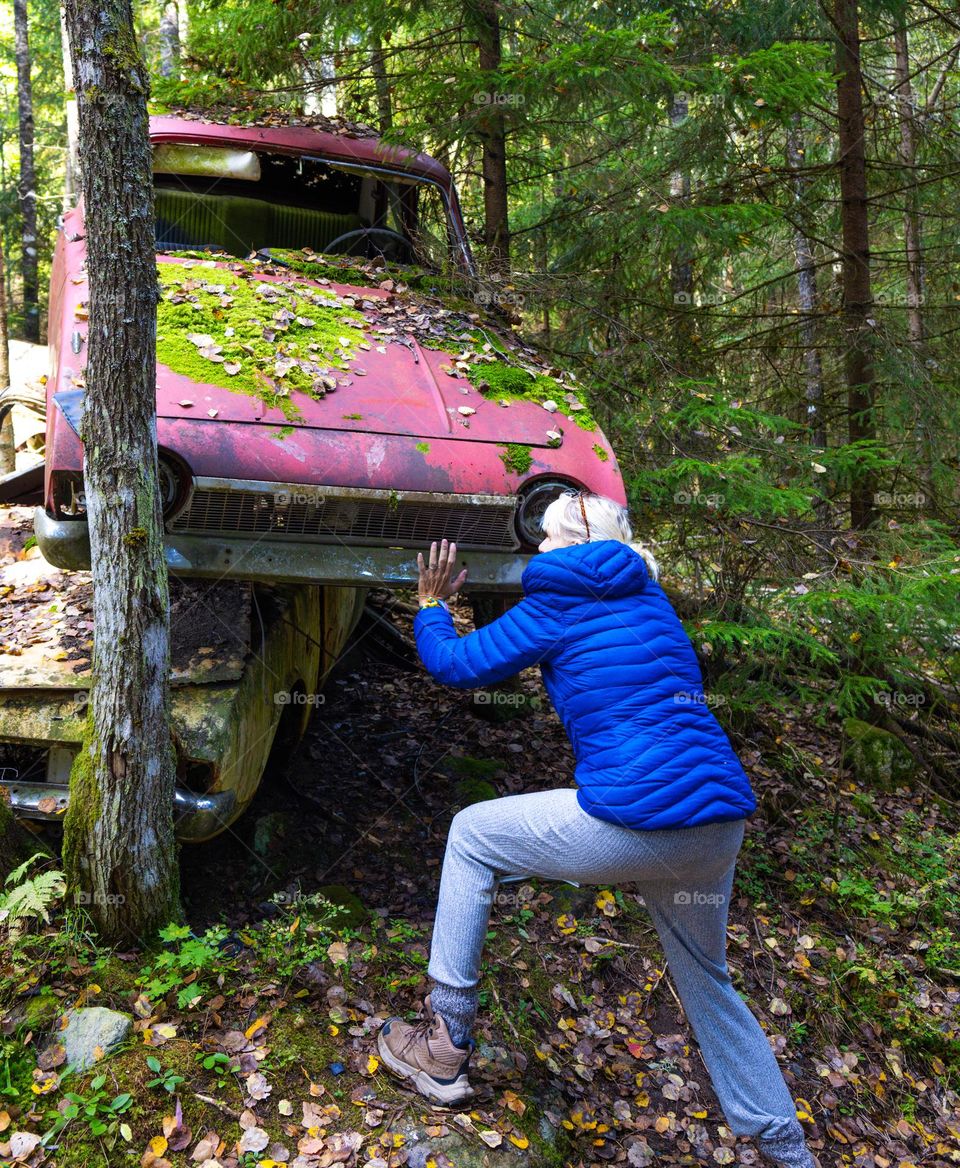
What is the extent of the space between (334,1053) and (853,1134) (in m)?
2.28

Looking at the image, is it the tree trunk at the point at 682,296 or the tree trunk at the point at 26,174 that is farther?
the tree trunk at the point at 26,174

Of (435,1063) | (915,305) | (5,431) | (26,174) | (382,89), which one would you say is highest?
(26,174)

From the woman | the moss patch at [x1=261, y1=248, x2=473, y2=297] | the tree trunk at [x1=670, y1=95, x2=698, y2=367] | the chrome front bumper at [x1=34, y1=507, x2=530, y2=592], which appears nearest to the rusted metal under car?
the chrome front bumper at [x1=34, y1=507, x2=530, y2=592]

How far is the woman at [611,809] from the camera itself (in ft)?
8.76

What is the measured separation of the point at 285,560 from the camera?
3.59 metres

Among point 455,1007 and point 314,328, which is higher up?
point 314,328

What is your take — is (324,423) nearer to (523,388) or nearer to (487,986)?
(523,388)

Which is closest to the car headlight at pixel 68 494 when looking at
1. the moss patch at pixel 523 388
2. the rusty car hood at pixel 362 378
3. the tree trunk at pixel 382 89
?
the rusty car hood at pixel 362 378

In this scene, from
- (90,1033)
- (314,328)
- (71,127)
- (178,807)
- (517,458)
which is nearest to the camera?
(90,1033)

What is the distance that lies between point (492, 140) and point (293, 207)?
1.64 meters

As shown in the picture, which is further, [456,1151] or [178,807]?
[178,807]

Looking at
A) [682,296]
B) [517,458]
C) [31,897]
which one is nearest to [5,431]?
[682,296]

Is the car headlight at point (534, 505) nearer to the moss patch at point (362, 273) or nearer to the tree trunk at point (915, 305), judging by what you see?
the moss patch at point (362, 273)

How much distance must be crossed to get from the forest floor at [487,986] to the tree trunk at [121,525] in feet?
0.99
